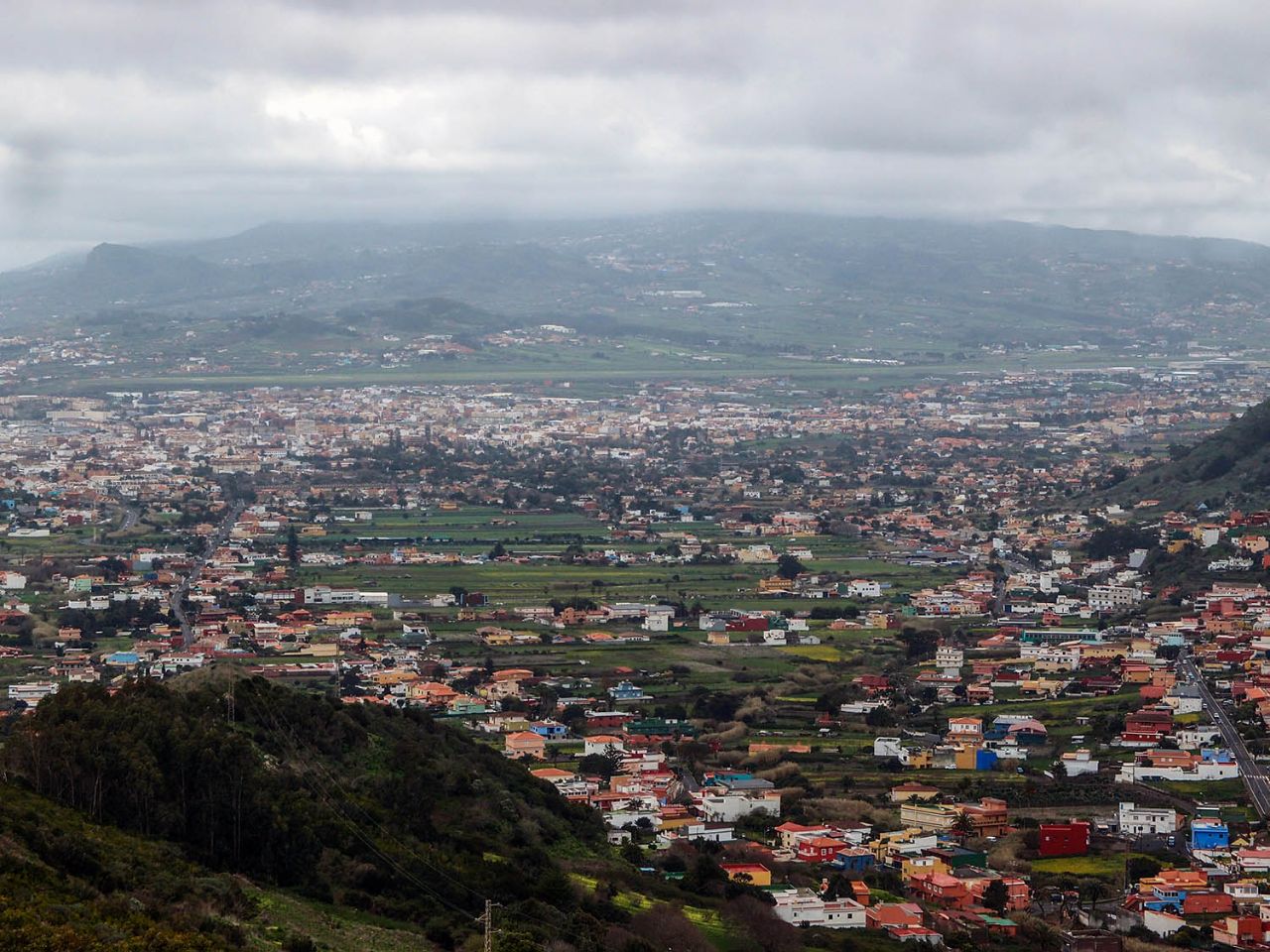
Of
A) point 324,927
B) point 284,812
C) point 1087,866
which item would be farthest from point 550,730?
point 324,927

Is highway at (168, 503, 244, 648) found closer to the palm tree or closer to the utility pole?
the palm tree

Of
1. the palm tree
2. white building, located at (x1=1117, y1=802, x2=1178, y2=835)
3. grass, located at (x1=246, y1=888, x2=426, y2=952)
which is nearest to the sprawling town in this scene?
white building, located at (x1=1117, y1=802, x2=1178, y2=835)

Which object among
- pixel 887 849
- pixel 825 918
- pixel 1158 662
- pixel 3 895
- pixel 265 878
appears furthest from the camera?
pixel 1158 662

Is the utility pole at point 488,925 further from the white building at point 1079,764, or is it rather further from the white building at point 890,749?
the white building at point 890,749

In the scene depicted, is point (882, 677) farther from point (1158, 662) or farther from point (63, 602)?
point (63, 602)

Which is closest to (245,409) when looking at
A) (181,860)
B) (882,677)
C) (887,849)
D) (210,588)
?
(210,588)

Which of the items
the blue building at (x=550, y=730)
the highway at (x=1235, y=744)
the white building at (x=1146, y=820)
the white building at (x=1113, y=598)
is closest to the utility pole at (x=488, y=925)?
the white building at (x=1146, y=820)

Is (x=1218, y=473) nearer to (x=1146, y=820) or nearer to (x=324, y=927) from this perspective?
(x=1146, y=820)
